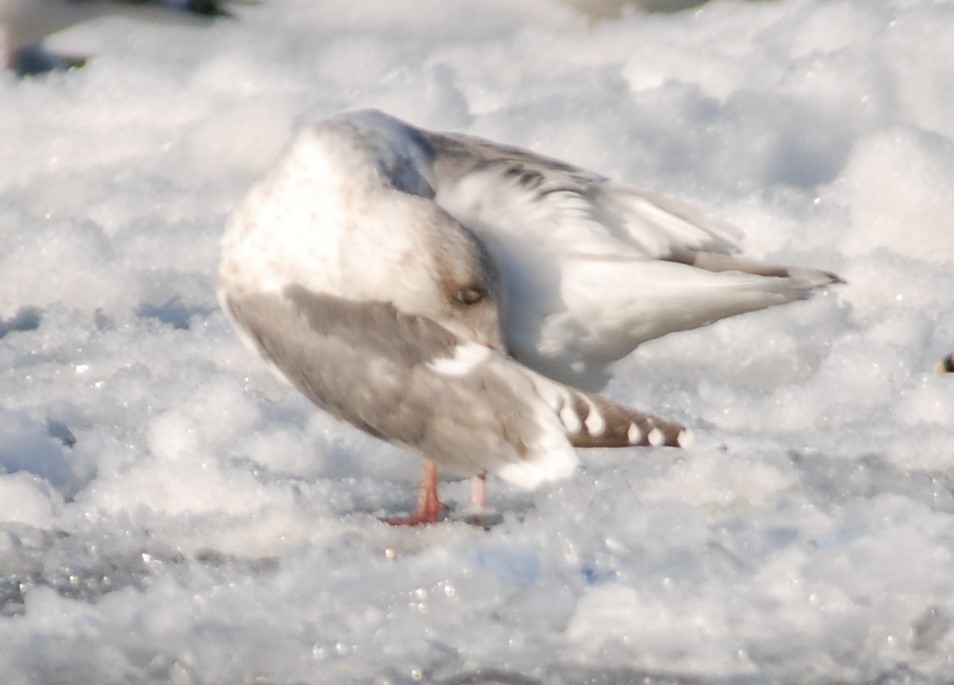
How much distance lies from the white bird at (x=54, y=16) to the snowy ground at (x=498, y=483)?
4.34 ft

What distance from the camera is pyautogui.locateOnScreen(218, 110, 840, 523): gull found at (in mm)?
3131

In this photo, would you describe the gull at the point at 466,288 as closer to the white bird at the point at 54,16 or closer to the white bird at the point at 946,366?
the white bird at the point at 946,366

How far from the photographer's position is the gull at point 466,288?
3131 millimetres

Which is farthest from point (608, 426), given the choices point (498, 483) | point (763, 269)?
point (498, 483)

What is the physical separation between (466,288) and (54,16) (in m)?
5.99

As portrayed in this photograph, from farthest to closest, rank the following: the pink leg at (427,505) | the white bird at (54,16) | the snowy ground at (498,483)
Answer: the white bird at (54,16)
the pink leg at (427,505)
the snowy ground at (498,483)

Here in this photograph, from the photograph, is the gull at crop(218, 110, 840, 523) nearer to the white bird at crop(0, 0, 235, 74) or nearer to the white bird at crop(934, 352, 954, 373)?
the white bird at crop(934, 352, 954, 373)

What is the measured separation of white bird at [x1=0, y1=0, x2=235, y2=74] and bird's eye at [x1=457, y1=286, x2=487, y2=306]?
215 inches

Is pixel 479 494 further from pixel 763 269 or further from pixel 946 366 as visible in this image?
pixel 946 366

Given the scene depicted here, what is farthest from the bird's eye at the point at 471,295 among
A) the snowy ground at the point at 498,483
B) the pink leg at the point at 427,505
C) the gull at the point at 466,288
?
the pink leg at the point at 427,505

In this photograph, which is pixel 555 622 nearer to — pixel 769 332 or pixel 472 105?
pixel 769 332

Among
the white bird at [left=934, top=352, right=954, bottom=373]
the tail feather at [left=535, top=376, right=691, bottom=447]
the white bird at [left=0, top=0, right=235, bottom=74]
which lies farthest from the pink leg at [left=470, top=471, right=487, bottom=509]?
the white bird at [left=0, top=0, right=235, bottom=74]

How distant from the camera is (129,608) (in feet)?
9.82

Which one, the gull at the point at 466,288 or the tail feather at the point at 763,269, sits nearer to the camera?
the gull at the point at 466,288
